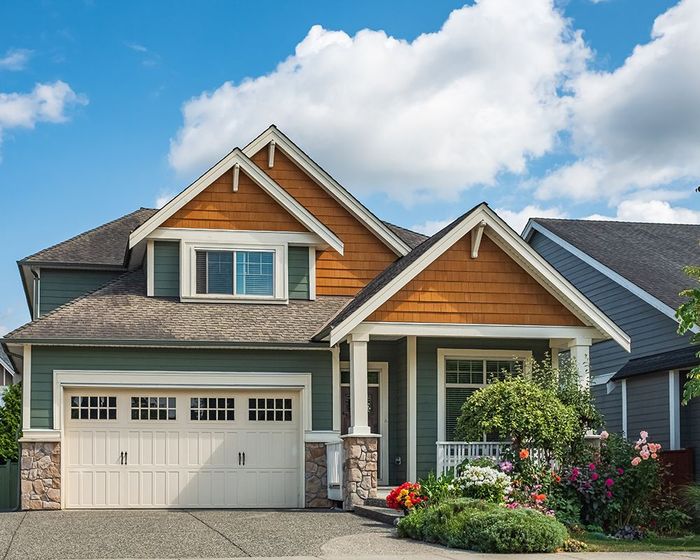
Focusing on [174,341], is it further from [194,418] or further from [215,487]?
[215,487]

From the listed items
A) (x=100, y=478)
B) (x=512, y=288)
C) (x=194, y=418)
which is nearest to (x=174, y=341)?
(x=194, y=418)

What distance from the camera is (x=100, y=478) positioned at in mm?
20469

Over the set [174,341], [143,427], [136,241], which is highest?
[136,241]

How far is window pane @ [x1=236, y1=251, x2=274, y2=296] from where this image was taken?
72.8ft

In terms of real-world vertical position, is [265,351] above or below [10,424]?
above

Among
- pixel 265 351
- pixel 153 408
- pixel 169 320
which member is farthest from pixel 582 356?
pixel 153 408

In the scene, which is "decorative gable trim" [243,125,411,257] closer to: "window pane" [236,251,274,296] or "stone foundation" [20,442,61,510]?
"window pane" [236,251,274,296]

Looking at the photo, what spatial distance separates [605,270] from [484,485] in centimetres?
1014

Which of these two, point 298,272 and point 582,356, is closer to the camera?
point 582,356

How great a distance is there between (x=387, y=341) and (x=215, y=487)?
14.6 ft

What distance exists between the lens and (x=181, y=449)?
20.8m

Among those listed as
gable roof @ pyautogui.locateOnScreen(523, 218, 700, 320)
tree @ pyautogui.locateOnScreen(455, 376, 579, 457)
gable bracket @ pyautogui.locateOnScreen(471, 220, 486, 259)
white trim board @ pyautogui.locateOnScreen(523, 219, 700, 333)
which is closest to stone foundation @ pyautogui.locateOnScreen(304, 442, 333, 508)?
tree @ pyautogui.locateOnScreen(455, 376, 579, 457)

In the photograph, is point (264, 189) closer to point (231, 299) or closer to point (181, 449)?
point (231, 299)

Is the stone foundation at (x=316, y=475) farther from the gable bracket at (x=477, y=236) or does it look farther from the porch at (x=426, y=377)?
the gable bracket at (x=477, y=236)
